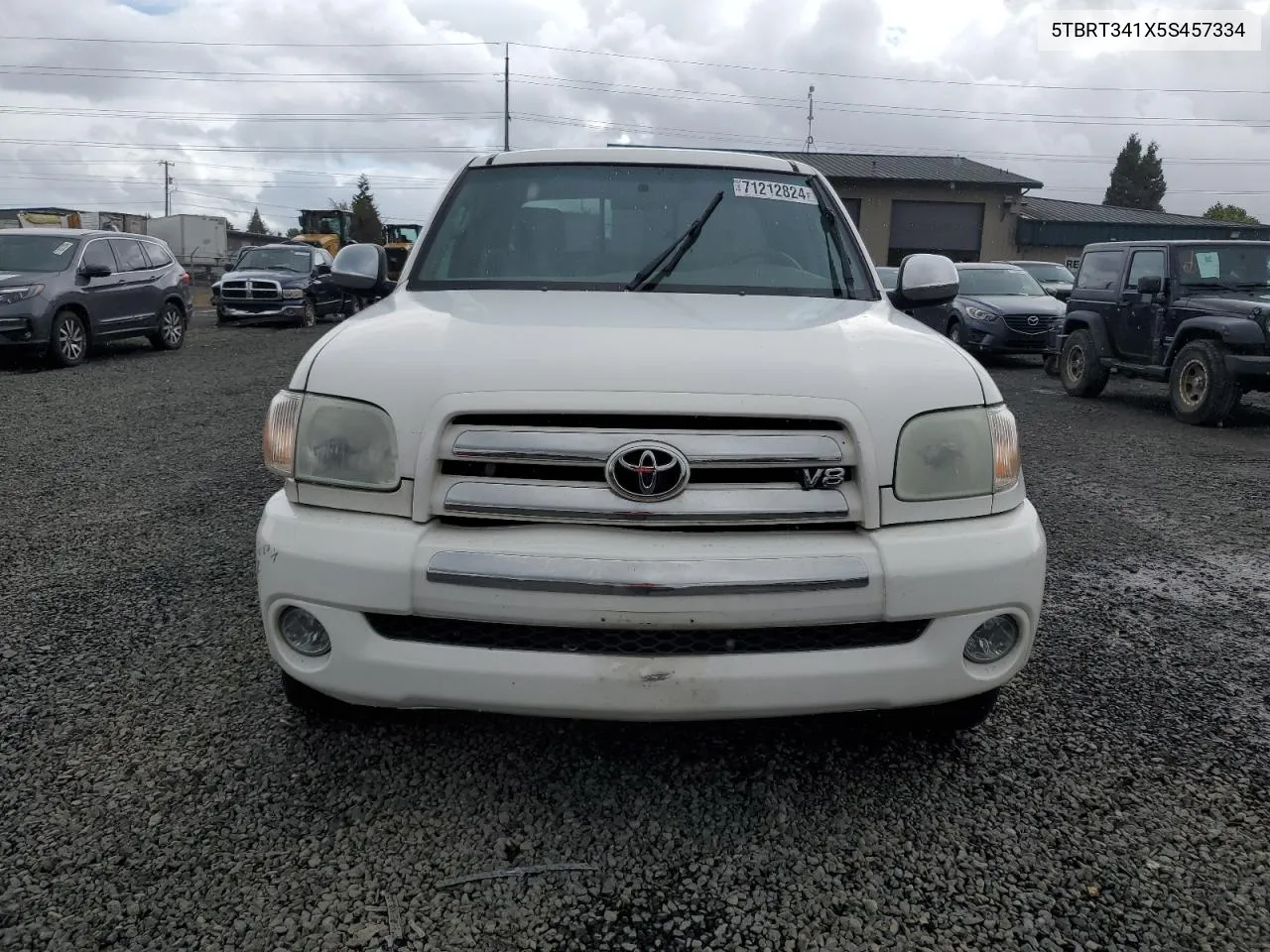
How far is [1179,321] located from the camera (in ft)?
30.2

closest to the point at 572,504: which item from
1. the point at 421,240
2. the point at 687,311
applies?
the point at 687,311

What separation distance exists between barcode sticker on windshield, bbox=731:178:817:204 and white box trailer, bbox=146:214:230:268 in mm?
41696

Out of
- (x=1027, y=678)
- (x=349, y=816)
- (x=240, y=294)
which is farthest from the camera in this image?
(x=240, y=294)

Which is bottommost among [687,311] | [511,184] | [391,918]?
[391,918]

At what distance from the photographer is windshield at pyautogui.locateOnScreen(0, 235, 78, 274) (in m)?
11.6

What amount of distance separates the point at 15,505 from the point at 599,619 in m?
4.57

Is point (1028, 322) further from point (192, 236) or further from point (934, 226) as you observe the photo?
point (192, 236)

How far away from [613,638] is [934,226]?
1662 inches

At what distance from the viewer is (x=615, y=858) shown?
2.17 meters

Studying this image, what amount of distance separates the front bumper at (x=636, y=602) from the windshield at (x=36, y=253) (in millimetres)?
11641

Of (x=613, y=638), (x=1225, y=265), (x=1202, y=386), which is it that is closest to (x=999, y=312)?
(x=1225, y=265)

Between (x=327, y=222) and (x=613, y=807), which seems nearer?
(x=613, y=807)

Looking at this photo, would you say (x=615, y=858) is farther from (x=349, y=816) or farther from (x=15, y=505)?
(x=15, y=505)

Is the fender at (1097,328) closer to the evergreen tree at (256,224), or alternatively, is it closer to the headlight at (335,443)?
the headlight at (335,443)
